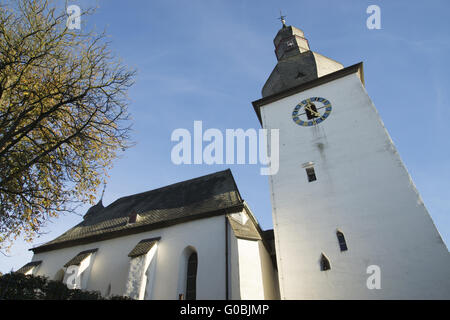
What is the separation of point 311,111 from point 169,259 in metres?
9.29

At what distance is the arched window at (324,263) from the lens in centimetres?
965

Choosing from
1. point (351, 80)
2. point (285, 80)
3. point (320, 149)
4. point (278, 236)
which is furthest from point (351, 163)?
point (285, 80)

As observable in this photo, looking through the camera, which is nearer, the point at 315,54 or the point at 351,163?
the point at 351,163

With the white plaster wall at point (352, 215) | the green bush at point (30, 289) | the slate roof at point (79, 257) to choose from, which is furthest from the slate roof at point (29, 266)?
the white plaster wall at point (352, 215)

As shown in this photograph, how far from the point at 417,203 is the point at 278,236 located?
15.7 feet

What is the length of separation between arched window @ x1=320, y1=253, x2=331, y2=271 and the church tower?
35 mm

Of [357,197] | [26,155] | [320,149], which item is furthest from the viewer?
[320,149]

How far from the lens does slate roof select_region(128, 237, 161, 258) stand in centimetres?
1117

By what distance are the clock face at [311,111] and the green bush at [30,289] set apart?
11.2 metres

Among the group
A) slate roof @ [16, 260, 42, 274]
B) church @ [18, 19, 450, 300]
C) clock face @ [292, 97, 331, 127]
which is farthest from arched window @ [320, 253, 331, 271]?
slate roof @ [16, 260, 42, 274]

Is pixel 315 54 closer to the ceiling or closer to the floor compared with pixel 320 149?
closer to the ceiling

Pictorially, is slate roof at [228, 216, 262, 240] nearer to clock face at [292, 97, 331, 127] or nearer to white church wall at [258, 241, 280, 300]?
white church wall at [258, 241, 280, 300]
